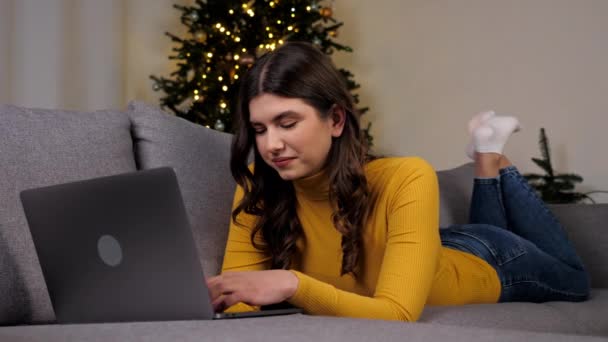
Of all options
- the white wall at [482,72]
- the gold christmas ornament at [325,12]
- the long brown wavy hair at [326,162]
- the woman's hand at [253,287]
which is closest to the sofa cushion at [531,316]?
the long brown wavy hair at [326,162]

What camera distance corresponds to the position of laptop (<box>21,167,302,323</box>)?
39.1 inches

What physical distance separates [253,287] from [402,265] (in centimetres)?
35

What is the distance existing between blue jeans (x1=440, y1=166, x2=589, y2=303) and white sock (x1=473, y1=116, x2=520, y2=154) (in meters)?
0.09

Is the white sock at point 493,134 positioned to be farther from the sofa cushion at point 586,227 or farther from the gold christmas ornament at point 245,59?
the gold christmas ornament at point 245,59

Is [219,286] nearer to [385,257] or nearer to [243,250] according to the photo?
[385,257]

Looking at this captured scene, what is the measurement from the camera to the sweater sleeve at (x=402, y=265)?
126 centimetres

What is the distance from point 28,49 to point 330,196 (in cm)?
282

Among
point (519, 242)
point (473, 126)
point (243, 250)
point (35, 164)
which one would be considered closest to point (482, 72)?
point (473, 126)

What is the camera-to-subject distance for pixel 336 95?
1.59 metres

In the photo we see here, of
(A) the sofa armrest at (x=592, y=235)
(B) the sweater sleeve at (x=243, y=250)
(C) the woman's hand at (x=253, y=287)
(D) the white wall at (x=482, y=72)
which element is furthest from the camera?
(D) the white wall at (x=482, y=72)

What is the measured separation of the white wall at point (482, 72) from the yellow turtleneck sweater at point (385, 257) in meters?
2.00

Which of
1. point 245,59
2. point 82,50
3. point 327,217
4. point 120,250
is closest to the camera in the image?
point 120,250


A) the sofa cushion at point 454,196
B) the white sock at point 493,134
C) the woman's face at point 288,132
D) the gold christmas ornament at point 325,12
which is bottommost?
the sofa cushion at point 454,196

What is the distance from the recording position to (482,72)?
13.1 feet
